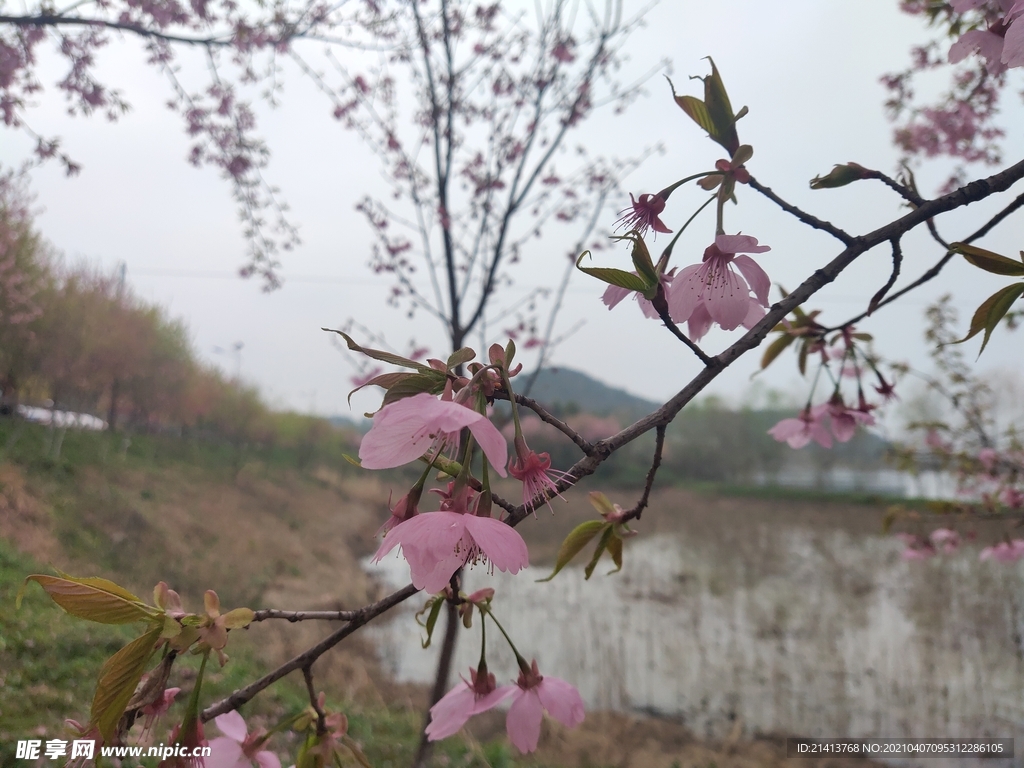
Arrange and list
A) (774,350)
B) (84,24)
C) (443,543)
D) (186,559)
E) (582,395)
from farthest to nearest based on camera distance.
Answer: (582,395) → (186,559) → (84,24) → (774,350) → (443,543)

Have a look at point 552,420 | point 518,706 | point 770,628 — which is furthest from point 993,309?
point 770,628

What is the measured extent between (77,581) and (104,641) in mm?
762

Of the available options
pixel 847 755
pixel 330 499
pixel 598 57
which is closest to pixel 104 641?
pixel 330 499

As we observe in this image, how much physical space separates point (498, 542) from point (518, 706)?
190mm

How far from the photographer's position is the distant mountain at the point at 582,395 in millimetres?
1395

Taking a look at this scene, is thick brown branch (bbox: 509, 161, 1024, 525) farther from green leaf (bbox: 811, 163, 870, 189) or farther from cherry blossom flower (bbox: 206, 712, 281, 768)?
cherry blossom flower (bbox: 206, 712, 281, 768)

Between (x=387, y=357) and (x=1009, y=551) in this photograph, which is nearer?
(x=387, y=357)

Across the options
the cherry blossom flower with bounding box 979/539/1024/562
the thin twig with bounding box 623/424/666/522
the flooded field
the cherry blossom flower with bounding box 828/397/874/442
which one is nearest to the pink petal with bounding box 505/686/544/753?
the thin twig with bounding box 623/424/666/522

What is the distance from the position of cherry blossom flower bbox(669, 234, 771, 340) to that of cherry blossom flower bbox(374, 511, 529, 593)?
0.49 ft

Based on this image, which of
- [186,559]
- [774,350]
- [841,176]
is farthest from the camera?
[186,559]

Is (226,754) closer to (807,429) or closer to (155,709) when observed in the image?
(155,709)

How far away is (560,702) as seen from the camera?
0.31 metres

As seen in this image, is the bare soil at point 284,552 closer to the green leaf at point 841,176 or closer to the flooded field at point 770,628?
the flooded field at point 770,628

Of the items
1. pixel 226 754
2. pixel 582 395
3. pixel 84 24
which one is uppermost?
pixel 84 24
